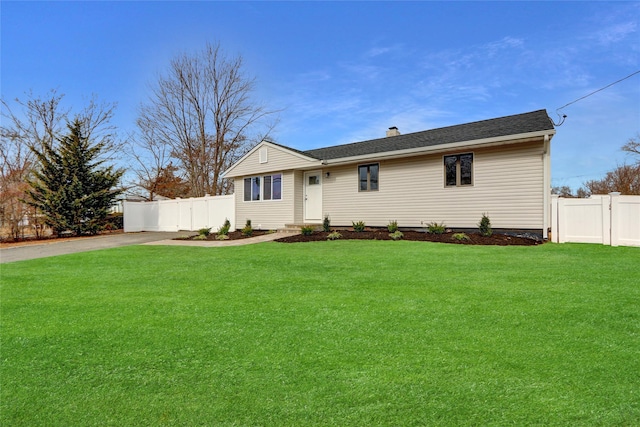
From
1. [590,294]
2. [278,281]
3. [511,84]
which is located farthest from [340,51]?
[590,294]

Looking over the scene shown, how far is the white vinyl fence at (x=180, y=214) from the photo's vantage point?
1691 centimetres

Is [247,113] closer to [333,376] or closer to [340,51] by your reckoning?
[340,51]

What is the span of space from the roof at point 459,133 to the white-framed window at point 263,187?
2.42m

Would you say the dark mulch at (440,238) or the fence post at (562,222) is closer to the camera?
the fence post at (562,222)

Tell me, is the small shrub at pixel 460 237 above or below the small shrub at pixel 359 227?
below

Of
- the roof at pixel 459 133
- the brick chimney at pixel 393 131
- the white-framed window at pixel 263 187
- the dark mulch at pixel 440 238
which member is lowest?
the dark mulch at pixel 440 238

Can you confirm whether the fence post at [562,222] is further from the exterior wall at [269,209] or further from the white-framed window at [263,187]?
the white-framed window at [263,187]

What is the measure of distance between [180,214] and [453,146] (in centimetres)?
1398

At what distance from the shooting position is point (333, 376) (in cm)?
232

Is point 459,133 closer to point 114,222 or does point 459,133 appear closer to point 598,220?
point 598,220

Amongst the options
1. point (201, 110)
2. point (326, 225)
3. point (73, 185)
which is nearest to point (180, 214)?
point (73, 185)

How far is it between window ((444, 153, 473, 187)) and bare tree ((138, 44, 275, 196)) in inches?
658

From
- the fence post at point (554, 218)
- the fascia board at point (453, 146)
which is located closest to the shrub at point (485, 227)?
the fence post at point (554, 218)

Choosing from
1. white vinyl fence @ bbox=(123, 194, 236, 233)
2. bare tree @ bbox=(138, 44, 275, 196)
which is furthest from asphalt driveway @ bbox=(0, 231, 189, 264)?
bare tree @ bbox=(138, 44, 275, 196)
